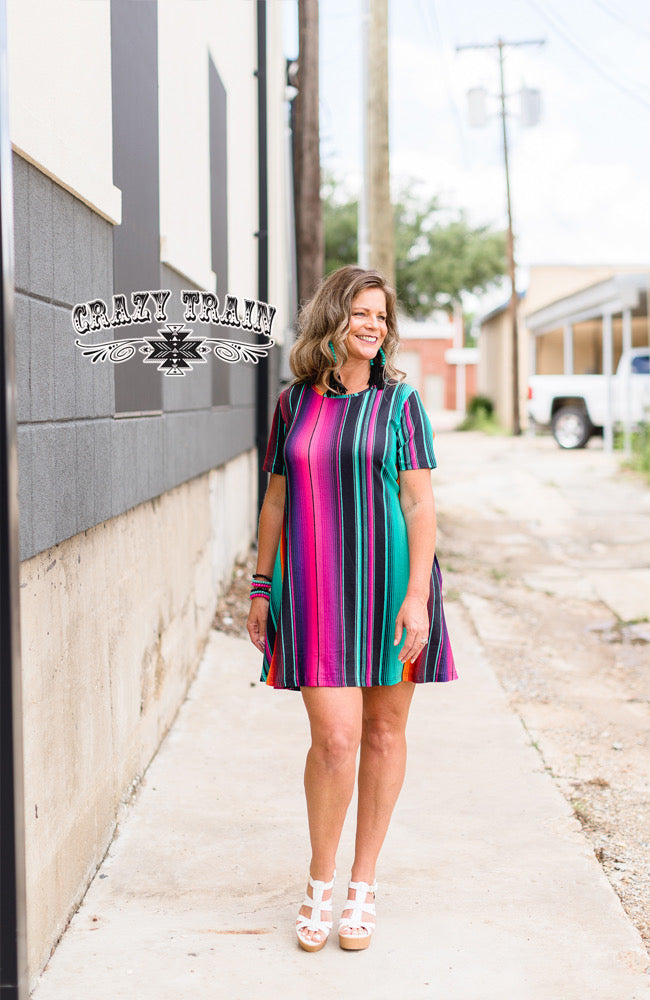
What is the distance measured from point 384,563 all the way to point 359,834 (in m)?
0.79

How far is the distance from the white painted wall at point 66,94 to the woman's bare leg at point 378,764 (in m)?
1.69

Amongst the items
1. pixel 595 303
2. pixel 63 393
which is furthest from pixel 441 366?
pixel 63 393

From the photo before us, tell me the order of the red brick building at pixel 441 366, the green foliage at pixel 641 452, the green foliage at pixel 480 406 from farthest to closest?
1. the red brick building at pixel 441 366
2. the green foliage at pixel 480 406
3. the green foliage at pixel 641 452

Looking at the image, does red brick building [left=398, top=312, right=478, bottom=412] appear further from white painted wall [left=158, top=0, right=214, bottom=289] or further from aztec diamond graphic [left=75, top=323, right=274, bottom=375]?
aztec diamond graphic [left=75, top=323, right=274, bottom=375]

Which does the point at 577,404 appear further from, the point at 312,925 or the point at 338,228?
the point at 312,925

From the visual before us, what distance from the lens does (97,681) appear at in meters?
3.68

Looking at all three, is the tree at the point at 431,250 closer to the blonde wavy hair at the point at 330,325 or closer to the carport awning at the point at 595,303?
the carport awning at the point at 595,303

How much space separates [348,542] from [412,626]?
0.93 feet

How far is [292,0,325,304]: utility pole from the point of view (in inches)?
389

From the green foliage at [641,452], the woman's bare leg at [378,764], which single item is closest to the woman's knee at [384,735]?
the woman's bare leg at [378,764]

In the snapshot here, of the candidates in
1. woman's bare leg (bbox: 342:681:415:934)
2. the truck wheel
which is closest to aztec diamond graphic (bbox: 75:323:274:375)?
woman's bare leg (bbox: 342:681:415:934)

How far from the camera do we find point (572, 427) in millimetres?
23297

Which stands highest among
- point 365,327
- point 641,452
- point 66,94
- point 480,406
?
point 480,406

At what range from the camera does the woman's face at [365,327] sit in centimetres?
316
